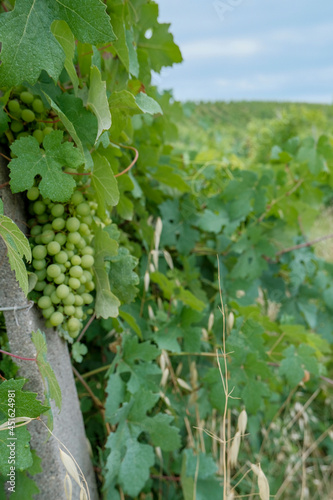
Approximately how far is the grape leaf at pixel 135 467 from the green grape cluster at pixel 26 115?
83 cm

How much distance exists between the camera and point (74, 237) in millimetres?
890

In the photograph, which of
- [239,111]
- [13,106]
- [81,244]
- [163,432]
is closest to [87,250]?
[81,244]

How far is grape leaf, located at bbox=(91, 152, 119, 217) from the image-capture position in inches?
34.5

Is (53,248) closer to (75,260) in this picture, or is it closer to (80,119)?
(75,260)

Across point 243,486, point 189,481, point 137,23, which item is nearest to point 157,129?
point 137,23

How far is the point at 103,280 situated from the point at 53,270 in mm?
149

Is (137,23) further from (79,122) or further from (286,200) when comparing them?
(286,200)

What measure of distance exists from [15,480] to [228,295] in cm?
103

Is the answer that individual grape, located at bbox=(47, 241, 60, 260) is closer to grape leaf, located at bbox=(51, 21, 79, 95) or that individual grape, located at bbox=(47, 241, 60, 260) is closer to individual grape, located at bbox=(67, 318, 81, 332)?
individual grape, located at bbox=(67, 318, 81, 332)

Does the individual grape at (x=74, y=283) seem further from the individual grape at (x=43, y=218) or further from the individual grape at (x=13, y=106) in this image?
the individual grape at (x=13, y=106)

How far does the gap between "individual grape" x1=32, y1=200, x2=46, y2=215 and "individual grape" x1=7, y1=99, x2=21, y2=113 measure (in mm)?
194

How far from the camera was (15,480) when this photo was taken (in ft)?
2.95

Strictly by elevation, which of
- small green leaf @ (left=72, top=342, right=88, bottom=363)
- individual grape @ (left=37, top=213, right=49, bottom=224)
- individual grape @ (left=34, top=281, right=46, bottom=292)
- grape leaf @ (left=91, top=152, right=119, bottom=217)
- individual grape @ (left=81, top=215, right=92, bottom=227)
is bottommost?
small green leaf @ (left=72, top=342, right=88, bottom=363)

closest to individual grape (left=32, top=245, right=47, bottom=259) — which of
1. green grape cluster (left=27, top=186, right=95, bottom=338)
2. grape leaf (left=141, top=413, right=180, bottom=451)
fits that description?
green grape cluster (left=27, top=186, right=95, bottom=338)
